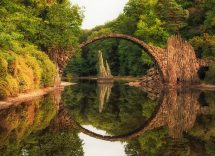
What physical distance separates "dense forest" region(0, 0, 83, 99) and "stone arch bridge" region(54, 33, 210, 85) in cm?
347

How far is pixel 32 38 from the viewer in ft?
147

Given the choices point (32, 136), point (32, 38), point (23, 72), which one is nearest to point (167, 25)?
point (32, 38)

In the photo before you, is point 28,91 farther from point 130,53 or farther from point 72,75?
point 72,75

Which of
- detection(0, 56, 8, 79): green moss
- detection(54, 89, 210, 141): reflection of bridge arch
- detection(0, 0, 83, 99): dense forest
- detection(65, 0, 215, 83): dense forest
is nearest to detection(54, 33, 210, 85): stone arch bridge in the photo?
detection(65, 0, 215, 83): dense forest

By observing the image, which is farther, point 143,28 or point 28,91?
point 143,28

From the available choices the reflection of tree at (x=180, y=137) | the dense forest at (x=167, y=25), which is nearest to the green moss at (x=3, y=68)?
the reflection of tree at (x=180, y=137)

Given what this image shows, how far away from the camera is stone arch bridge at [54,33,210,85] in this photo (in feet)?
165

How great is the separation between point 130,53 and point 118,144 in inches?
2540

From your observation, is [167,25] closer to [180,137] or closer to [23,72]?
[23,72]

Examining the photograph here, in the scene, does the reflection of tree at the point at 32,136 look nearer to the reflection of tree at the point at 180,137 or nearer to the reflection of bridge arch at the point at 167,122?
the reflection of bridge arch at the point at 167,122

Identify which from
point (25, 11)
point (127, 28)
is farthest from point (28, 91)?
point (127, 28)

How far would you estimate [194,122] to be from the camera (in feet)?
63.5

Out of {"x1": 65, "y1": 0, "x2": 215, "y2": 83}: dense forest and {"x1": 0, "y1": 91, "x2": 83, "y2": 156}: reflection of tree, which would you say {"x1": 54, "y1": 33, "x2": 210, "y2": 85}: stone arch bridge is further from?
{"x1": 0, "y1": 91, "x2": 83, "y2": 156}: reflection of tree

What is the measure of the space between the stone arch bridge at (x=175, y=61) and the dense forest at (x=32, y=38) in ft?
11.4
